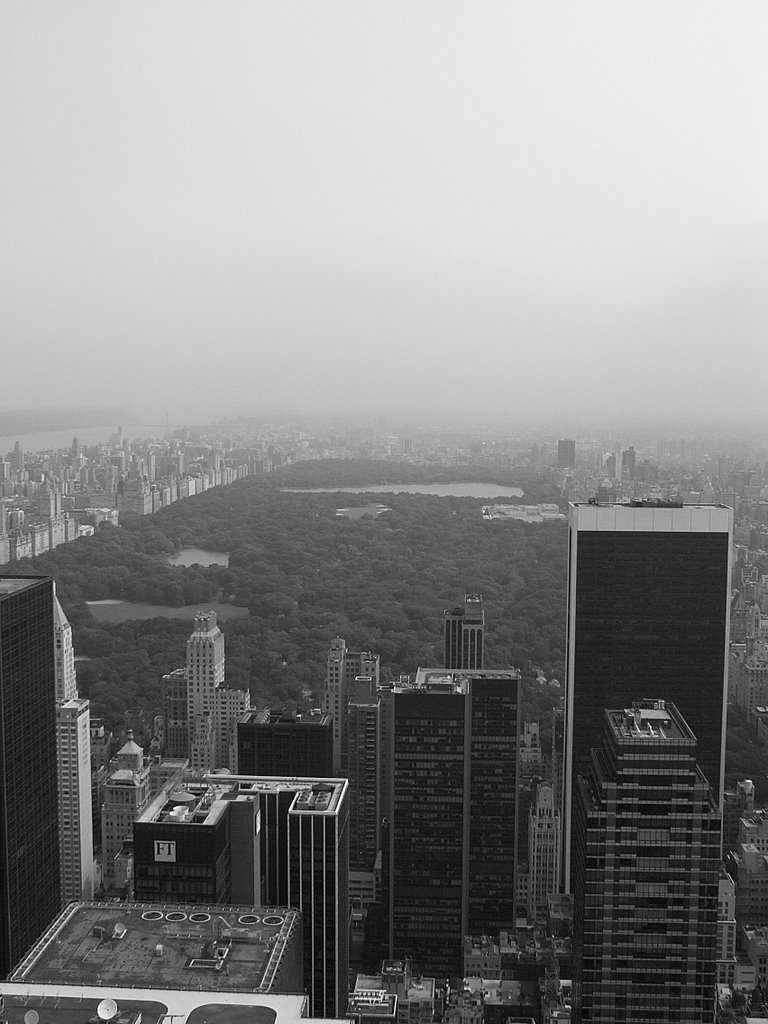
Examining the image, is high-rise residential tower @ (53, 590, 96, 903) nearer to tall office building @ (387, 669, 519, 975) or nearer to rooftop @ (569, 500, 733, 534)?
tall office building @ (387, 669, 519, 975)

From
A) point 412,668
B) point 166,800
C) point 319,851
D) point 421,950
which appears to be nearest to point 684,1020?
point 319,851

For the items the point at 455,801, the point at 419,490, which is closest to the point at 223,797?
the point at 455,801

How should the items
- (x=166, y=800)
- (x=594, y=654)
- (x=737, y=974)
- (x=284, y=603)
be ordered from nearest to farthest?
1. (x=166, y=800)
2. (x=737, y=974)
3. (x=594, y=654)
4. (x=284, y=603)

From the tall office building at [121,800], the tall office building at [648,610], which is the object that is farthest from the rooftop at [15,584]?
the tall office building at [648,610]

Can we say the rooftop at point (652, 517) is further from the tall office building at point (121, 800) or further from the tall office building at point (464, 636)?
the tall office building at point (121, 800)

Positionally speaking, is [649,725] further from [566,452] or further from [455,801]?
[566,452]

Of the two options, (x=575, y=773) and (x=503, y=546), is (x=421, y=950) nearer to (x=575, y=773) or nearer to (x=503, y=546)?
(x=575, y=773)
